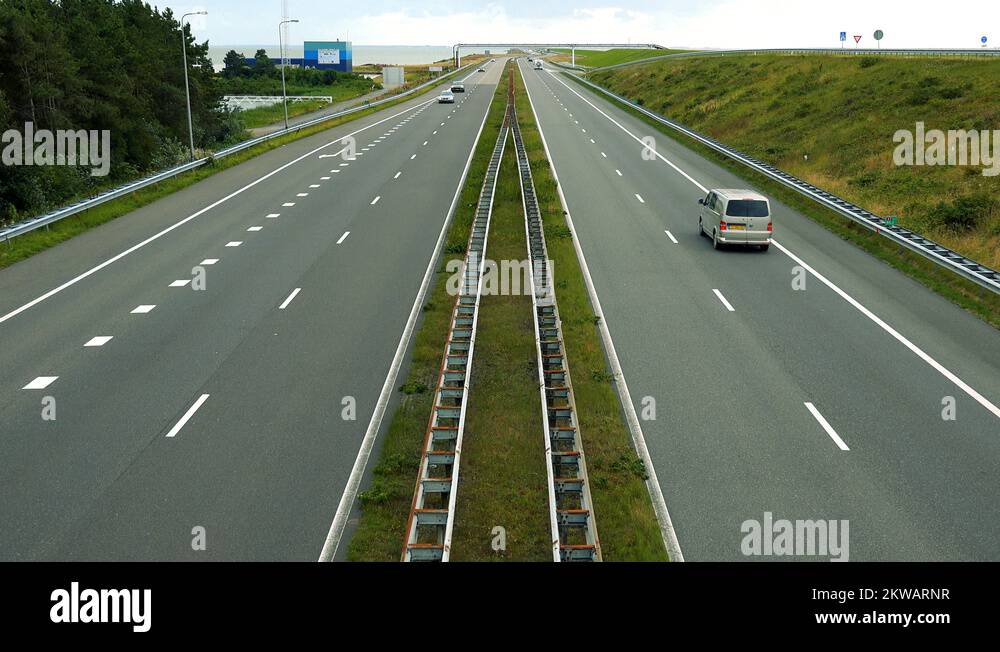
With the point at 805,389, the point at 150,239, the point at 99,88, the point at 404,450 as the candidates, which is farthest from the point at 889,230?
the point at 99,88

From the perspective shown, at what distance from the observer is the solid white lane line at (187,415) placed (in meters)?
13.2

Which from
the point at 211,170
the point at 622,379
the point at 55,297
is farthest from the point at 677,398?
the point at 211,170

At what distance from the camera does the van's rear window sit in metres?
25.5

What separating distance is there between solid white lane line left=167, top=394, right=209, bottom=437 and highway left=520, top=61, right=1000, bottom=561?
717 cm

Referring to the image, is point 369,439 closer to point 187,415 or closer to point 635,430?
point 187,415

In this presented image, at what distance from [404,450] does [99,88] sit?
5144 cm

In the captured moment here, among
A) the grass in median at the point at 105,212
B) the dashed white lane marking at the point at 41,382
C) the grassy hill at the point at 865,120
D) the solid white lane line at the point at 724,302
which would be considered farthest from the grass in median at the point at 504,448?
the grassy hill at the point at 865,120

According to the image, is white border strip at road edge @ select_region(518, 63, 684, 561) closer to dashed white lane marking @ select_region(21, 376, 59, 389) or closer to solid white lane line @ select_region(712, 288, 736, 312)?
solid white lane line @ select_region(712, 288, 736, 312)

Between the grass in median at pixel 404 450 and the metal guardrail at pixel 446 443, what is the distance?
295 millimetres

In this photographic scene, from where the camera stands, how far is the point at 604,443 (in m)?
13.0

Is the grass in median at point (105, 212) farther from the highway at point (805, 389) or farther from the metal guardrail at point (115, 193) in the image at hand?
the highway at point (805, 389)

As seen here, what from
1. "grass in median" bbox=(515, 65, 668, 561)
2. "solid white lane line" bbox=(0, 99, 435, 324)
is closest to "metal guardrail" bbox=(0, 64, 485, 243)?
"solid white lane line" bbox=(0, 99, 435, 324)

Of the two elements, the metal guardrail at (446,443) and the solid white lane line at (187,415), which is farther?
the solid white lane line at (187,415)

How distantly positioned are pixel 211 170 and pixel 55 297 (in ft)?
73.6
